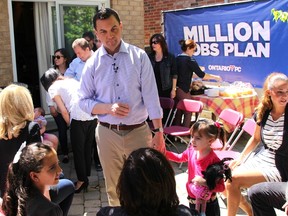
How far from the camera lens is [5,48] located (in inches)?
246

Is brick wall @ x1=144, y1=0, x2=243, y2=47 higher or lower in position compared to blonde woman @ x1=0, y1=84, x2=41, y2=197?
higher

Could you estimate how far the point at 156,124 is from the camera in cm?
286

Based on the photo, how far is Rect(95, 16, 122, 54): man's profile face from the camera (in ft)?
8.87

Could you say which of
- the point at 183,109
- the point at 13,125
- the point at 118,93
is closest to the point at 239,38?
the point at 183,109

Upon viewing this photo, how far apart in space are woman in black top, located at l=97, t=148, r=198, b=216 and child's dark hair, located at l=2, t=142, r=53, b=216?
30.1 inches

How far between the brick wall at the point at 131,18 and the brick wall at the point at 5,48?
6.88ft

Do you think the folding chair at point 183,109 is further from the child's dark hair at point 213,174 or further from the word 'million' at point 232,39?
the child's dark hair at point 213,174

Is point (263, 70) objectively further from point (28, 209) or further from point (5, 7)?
point (28, 209)

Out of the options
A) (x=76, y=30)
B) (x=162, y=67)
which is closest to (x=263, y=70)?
(x=162, y=67)

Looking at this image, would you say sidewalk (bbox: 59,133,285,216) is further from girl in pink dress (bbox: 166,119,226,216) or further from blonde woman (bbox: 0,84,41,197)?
blonde woman (bbox: 0,84,41,197)

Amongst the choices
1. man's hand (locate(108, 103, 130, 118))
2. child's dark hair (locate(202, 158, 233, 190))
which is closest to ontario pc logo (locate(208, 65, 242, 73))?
child's dark hair (locate(202, 158, 233, 190))

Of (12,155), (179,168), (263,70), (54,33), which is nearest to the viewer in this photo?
(12,155)

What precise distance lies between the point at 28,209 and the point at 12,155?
0.88 metres

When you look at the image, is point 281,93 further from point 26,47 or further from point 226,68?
point 26,47
